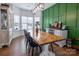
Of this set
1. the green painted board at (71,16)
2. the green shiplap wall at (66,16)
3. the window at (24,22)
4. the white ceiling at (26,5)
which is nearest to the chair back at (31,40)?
the window at (24,22)

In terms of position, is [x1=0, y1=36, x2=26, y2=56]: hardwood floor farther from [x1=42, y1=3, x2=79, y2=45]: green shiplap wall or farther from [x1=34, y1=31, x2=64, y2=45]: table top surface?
[x1=42, y1=3, x2=79, y2=45]: green shiplap wall

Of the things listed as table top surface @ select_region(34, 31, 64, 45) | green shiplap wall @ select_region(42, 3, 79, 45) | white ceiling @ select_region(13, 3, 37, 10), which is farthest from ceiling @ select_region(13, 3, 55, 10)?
table top surface @ select_region(34, 31, 64, 45)

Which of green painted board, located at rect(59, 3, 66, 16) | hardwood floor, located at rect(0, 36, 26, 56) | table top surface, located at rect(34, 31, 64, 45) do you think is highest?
green painted board, located at rect(59, 3, 66, 16)

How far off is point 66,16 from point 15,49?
121cm

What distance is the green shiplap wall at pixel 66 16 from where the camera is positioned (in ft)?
7.42

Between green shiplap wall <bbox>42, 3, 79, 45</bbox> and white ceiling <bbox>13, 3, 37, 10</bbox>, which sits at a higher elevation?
white ceiling <bbox>13, 3, 37, 10</bbox>

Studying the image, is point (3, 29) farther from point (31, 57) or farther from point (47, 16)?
point (47, 16)

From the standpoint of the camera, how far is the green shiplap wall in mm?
2262

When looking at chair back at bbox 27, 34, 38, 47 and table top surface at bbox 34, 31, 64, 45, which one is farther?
chair back at bbox 27, 34, 38, 47

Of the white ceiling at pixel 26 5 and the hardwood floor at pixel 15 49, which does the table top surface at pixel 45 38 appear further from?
the white ceiling at pixel 26 5

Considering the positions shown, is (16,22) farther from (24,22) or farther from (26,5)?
(26,5)

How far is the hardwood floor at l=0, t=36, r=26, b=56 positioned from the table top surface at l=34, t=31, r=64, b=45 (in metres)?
0.32

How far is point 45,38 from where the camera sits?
2.29m

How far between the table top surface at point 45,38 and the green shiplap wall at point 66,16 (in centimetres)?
14
